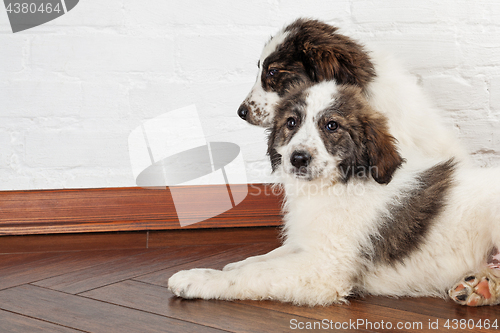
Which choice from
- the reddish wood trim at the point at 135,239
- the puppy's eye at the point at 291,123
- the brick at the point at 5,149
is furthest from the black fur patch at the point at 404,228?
the brick at the point at 5,149

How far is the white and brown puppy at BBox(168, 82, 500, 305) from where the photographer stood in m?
1.51

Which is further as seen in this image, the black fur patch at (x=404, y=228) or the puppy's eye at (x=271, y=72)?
the puppy's eye at (x=271, y=72)

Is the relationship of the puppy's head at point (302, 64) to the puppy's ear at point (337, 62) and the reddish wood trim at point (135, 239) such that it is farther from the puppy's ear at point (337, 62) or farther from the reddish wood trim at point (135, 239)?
the reddish wood trim at point (135, 239)

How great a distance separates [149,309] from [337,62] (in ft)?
3.72

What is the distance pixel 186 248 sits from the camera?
237cm

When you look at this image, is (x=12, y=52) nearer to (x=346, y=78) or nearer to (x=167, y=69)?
(x=167, y=69)

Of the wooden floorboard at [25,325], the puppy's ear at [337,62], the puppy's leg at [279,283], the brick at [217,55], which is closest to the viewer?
the wooden floorboard at [25,325]

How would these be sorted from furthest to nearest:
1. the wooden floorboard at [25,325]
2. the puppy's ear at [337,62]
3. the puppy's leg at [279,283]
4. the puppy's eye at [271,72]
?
the puppy's eye at [271,72]
the puppy's ear at [337,62]
the puppy's leg at [279,283]
the wooden floorboard at [25,325]

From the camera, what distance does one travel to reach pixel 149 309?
1.44 metres

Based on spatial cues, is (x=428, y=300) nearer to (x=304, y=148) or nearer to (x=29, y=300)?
(x=304, y=148)

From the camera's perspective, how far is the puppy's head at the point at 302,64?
6.02ft

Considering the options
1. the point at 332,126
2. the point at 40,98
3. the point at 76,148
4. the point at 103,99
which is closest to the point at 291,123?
the point at 332,126

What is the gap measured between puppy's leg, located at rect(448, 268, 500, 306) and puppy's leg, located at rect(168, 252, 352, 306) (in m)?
0.35

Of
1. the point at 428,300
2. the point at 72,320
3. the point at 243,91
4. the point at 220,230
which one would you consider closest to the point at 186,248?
the point at 220,230
